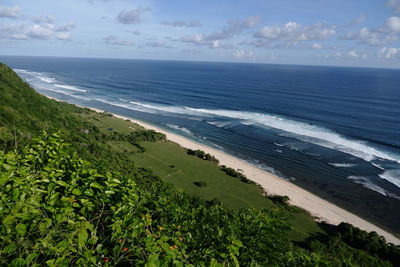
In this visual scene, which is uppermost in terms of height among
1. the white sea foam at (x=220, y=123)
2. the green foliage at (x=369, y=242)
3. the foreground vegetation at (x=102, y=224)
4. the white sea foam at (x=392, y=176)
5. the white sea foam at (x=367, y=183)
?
the foreground vegetation at (x=102, y=224)

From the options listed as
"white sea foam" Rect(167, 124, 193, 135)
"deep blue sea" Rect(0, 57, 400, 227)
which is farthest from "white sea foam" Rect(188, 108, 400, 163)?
"white sea foam" Rect(167, 124, 193, 135)

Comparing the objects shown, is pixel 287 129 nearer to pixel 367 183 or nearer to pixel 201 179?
pixel 367 183

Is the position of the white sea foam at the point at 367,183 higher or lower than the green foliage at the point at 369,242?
Result: higher

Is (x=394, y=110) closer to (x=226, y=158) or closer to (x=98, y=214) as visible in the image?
(x=226, y=158)

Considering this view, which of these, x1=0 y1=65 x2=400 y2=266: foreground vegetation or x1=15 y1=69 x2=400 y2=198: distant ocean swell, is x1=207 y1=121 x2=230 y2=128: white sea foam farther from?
x1=0 y1=65 x2=400 y2=266: foreground vegetation

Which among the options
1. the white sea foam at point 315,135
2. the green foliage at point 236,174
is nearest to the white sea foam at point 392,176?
the white sea foam at point 315,135

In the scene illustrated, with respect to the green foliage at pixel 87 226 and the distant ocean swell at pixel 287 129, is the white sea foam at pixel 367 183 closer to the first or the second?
the distant ocean swell at pixel 287 129

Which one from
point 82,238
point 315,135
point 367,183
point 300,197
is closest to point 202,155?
point 300,197
